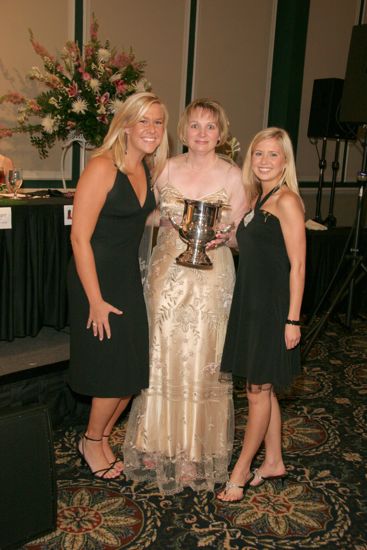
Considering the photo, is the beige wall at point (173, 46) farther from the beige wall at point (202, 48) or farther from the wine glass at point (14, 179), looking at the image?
the wine glass at point (14, 179)

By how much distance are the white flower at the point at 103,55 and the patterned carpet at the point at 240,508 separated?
2203 mm

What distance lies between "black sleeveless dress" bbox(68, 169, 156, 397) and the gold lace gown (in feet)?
0.34

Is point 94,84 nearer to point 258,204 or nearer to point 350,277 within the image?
point 258,204

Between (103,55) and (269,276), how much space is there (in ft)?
7.02

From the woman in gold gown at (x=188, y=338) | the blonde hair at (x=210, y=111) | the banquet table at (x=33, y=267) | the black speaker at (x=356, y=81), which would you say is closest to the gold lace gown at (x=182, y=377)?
the woman in gold gown at (x=188, y=338)

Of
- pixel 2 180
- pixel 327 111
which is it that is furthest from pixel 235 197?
pixel 327 111

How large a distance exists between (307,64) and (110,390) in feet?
18.9

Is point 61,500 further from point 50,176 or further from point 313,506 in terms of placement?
point 50,176

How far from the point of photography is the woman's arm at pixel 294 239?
2295 millimetres

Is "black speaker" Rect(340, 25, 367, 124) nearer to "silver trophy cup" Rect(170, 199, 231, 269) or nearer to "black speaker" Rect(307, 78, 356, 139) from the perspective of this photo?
"black speaker" Rect(307, 78, 356, 139)

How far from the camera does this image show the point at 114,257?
2445 millimetres

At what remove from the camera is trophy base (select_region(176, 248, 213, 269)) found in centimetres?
246

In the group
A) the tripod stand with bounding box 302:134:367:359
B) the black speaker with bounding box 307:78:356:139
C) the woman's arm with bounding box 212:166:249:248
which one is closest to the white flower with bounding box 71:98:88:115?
the woman's arm with bounding box 212:166:249:248

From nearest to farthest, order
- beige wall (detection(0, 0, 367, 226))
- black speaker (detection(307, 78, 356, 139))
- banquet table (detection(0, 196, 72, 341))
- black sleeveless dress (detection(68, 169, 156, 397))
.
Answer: black sleeveless dress (detection(68, 169, 156, 397)), banquet table (detection(0, 196, 72, 341)), beige wall (detection(0, 0, 367, 226)), black speaker (detection(307, 78, 356, 139))
